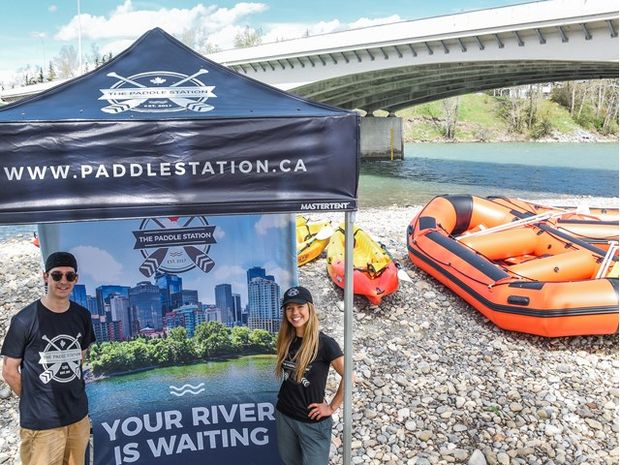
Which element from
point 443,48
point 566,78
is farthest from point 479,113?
point 443,48

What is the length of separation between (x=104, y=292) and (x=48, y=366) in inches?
23.8

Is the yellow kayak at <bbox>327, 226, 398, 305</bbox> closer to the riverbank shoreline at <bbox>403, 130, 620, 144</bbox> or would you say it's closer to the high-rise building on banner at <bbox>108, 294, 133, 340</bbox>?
the high-rise building on banner at <bbox>108, 294, 133, 340</bbox>

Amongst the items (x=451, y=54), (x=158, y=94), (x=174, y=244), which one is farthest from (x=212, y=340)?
(x=451, y=54)

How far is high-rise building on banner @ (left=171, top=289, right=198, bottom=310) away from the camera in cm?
364

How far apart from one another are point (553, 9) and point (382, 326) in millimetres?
17510

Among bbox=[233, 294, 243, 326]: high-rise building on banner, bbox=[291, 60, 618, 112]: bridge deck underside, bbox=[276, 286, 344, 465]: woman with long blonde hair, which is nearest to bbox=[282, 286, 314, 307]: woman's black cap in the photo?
bbox=[276, 286, 344, 465]: woman with long blonde hair

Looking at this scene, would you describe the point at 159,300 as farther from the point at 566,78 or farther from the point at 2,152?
the point at 566,78

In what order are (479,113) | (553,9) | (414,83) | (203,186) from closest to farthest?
1. (203,186)
2. (553,9)
3. (414,83)
4. (479,113)

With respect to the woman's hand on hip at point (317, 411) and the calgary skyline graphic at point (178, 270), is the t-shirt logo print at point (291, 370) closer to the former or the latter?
the woman's hand on hip at point (317, 411)

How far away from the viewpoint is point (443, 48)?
23469mm

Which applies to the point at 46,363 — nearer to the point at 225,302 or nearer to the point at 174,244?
the point at 174,244

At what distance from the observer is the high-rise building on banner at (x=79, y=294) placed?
347 cm

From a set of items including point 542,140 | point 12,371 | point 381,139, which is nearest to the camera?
point 12,371

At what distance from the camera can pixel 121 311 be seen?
3574 mm
